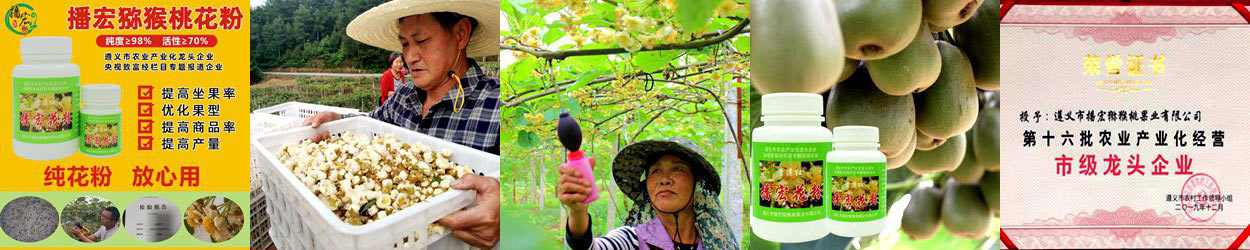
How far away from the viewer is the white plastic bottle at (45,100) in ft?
7.30

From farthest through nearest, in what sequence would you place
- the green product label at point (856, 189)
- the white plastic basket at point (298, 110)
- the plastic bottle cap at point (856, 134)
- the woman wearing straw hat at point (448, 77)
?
the white plastic basket at point (298, 110)
the woman wearing straw hat at point (448, 77)
the green product label at point (856, 189)
the plastic bottle cap at point (856, 134)

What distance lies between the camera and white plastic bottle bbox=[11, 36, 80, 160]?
2.23 meters

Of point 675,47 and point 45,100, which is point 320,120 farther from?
point 675,47

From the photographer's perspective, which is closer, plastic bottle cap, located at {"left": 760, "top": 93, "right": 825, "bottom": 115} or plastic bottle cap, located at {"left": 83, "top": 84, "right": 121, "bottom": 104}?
plastic bottle cap, located at {"left": 760, "top": 93, "right": 825, "bottom": 115}

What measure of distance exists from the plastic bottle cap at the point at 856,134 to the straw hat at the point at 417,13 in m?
0.96

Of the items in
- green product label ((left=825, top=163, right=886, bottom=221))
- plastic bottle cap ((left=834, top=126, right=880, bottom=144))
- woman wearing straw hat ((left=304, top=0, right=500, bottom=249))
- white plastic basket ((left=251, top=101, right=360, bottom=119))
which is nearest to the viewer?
plastic bottle cap ((left=834, top=126, right=880, bottom=144))

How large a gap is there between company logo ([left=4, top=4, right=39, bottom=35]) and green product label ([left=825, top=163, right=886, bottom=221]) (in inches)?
89.1

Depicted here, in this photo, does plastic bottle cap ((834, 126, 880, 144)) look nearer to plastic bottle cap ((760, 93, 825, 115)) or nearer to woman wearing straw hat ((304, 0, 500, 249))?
plastic bottle cap ((760, 93, 825, 115))

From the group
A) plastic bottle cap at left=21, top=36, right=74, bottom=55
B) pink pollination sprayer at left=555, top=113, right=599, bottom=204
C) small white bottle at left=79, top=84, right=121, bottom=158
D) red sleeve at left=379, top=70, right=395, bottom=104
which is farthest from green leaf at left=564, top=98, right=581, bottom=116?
plastic bottle cap at left=21, top=36, right=74, bottom=55

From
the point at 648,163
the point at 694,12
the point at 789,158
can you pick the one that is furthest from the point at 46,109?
the point at 789,158

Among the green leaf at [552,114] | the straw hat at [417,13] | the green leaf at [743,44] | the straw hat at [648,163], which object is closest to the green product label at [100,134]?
the straw hat at [417,13]

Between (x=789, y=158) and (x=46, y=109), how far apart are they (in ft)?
6.68

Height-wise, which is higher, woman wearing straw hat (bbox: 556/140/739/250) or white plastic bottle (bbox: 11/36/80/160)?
white plastic bottle (bbox: 11/36/80/160)

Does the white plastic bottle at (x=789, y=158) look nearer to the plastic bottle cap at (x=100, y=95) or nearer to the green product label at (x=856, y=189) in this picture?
the green product label at (x=856, y=189)
